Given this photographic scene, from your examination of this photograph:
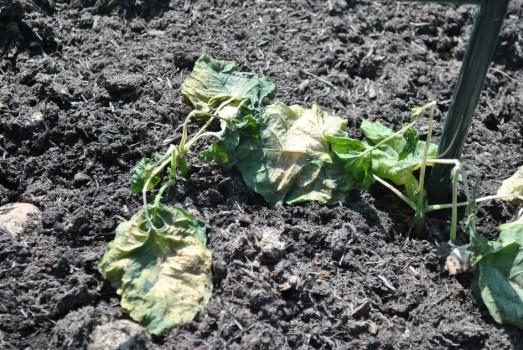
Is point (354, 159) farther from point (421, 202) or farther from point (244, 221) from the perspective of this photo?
point (244, 221)

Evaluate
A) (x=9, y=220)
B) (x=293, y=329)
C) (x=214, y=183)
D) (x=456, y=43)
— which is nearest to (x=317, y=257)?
(x=293, y=329)

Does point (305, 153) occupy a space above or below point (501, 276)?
above

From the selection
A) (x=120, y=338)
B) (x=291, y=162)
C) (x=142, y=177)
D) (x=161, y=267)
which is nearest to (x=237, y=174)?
(x=291, y=162)

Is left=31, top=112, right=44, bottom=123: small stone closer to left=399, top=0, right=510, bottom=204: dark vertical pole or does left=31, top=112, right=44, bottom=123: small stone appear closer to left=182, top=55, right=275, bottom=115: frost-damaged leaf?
left=182, top=55, right=275, bottom=115: frost-damaged leaf

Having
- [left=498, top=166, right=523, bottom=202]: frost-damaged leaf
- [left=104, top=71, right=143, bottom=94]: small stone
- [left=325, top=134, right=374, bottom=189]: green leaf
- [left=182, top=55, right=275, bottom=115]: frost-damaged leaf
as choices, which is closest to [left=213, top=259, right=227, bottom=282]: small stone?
[left=325, top=134, right=374, bottom=189]: green leaf

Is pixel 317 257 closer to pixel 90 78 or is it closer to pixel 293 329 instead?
pixel 293 329
